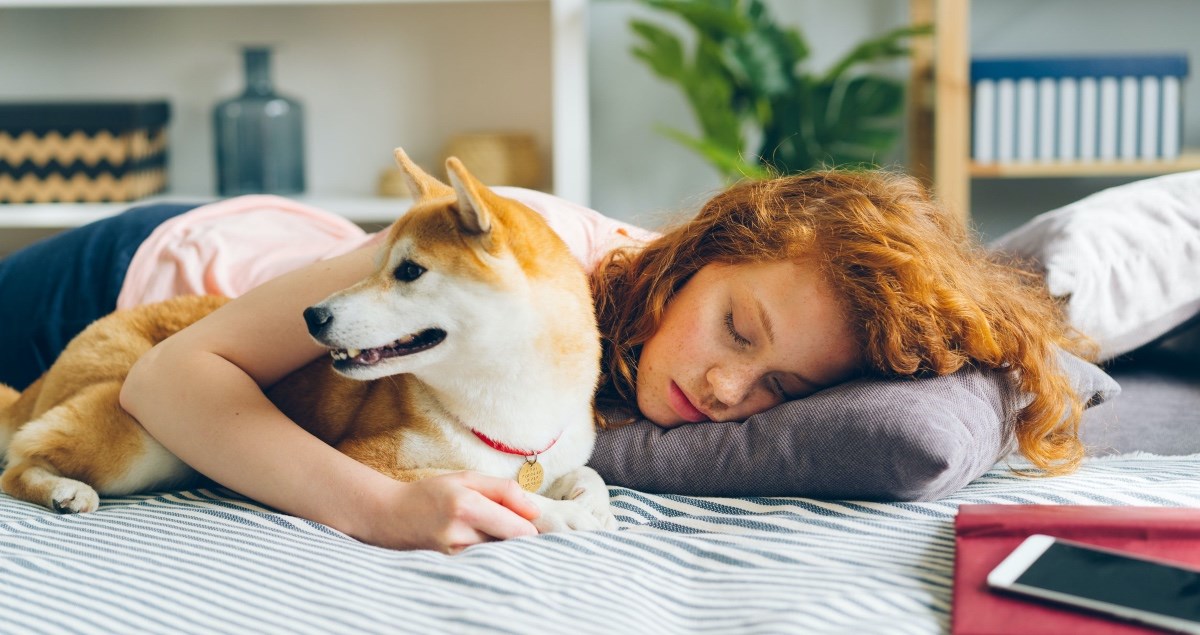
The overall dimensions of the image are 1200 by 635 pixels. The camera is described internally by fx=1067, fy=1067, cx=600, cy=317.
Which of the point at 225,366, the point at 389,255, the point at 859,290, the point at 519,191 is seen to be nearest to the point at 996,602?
the point at 859,290

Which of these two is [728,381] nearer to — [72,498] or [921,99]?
[72,498]

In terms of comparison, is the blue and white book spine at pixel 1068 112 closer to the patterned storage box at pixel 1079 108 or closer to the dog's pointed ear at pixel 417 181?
the patterned storage box at pixel 1079 108

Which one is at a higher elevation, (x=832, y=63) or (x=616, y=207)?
(x=832, y=63)

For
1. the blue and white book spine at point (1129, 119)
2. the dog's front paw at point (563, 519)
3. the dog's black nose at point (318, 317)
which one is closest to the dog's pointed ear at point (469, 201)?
the dog's black nose at point (318, 317)

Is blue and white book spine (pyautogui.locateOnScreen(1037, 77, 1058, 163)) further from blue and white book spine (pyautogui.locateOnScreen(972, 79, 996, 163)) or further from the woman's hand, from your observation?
the woman's hand

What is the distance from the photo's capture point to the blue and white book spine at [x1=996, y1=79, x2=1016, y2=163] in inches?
93.6

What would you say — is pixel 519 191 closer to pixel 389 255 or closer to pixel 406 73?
pixel 389 255

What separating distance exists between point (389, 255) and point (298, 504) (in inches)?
9.3

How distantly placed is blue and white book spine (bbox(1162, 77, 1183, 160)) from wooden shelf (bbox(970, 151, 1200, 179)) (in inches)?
1.8

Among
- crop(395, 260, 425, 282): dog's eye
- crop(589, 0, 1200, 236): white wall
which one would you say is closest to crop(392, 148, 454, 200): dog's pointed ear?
crop(395, 260, 425, 282): dog's eye

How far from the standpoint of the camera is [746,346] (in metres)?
1.04

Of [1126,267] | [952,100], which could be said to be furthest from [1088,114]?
[1126,267]

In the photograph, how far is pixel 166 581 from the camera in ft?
2.59

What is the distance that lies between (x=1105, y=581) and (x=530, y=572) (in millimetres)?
392
